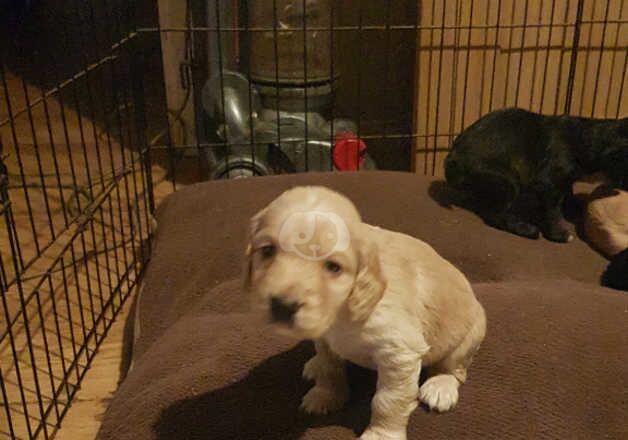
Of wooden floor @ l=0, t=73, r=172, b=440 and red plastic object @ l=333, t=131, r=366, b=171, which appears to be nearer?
wooden floor @ l=0, t=73, r=172, b=440

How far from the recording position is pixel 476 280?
1746mm

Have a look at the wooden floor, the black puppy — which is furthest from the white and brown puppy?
the black puppy

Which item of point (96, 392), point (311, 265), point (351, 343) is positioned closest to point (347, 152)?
point (96, 392)

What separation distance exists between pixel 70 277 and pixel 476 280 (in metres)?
1.22

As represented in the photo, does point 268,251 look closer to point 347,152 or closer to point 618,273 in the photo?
point 618,273

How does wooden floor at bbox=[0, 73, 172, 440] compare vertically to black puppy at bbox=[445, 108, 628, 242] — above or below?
below

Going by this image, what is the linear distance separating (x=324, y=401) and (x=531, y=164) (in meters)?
1.13

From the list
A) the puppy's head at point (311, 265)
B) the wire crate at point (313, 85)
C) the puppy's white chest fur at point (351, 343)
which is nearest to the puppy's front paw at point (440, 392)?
the puppy's white chest fur at point (351, 343)

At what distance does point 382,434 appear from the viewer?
40.9 inches

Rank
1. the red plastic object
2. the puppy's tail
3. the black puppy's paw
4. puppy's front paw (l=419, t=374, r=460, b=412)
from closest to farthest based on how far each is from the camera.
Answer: puppy's front paw (l=419, t=374, r=460, b=412) < the puppy's tail < the black puppy's paw < the red plastic object

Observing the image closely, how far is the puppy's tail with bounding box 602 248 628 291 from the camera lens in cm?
166

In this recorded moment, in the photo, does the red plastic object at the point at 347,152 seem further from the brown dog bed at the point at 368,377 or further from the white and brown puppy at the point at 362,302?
the white and brown puppy at the point at 362,302

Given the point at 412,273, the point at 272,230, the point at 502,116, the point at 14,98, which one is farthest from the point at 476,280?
the point at 14,98

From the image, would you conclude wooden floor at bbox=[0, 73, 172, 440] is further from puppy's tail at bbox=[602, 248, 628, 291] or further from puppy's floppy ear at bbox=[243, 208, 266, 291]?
puppy's tail at bbox=[602, 248, 628, 291]
